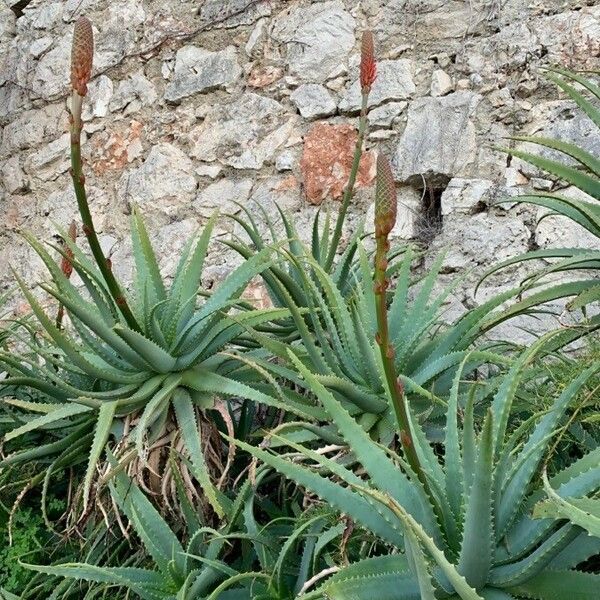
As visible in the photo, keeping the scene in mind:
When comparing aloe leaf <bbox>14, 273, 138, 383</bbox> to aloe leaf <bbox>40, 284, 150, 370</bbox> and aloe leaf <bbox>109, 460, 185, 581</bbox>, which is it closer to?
aloe leaf <bbox>40, 284, 150, 370</bbox>

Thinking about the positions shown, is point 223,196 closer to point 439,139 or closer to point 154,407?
point 439,139

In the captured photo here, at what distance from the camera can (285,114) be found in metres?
3.51

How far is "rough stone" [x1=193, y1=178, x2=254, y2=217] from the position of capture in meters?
3.51

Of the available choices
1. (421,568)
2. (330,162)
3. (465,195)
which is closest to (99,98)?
(330,162)

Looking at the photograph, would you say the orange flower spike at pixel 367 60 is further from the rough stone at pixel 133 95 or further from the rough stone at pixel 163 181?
the rough stone at pixel 133 95

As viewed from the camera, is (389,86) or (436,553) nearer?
(436,553)

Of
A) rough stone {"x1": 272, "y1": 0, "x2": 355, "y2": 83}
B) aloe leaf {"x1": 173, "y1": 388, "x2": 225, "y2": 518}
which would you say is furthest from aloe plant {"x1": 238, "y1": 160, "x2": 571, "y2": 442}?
rough stone {"x1": 272, "y1": 0, "x2": 355, "y2": 83}

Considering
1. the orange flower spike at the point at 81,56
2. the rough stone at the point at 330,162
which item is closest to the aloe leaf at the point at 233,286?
the orange flower spike at the point at 81,56

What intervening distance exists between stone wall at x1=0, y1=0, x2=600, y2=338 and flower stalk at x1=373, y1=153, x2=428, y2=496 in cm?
145

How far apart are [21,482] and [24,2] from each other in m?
3.31

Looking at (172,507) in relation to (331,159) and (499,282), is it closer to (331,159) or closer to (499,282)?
(499,282)

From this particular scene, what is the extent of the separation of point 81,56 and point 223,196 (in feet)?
7.13

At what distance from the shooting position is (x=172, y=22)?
3.96 metres

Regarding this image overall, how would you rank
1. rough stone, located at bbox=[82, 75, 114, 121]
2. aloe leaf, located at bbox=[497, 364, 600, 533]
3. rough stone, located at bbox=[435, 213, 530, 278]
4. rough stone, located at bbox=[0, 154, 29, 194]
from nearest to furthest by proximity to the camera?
aloe leaf, located at bbox=[497, 364, 600, 533] < rough stone, located at bbox=[435, 213, 530, 278] < rough stone, located at bbox=[82, 75, 114, 121] < rough stone, located at bbox=[0, 154, 29, 194]
